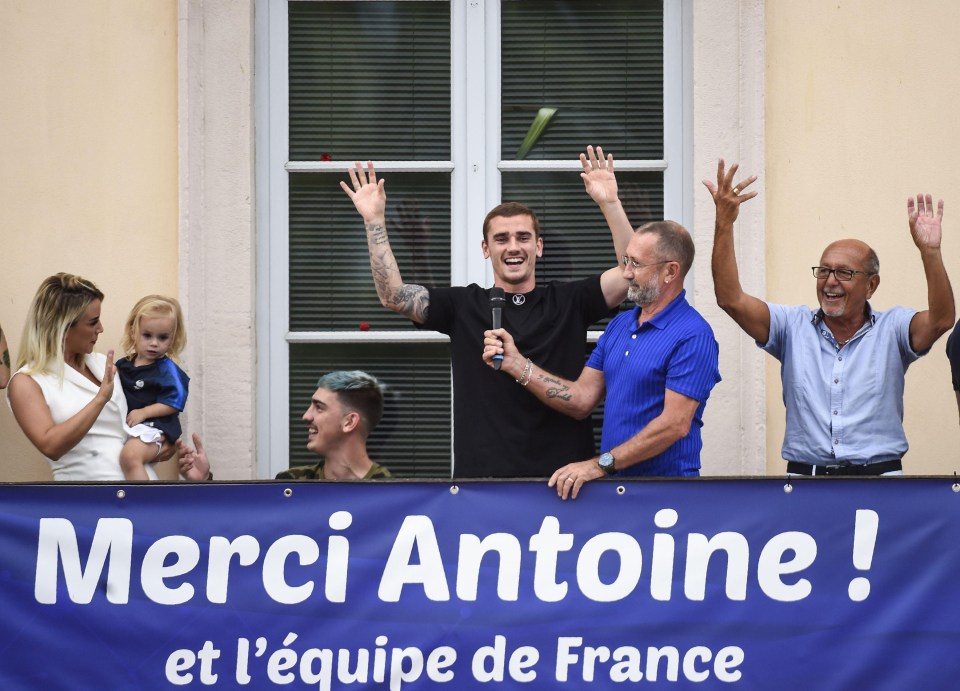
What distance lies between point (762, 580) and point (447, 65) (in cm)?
287

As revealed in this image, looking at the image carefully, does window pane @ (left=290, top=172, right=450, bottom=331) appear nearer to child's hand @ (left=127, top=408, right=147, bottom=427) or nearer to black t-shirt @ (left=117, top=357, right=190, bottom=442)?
black t-shirt @ (left=117, top=357, right=190, bottom=442)

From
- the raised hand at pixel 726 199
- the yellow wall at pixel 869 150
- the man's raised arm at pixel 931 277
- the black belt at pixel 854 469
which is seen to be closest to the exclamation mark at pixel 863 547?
the black belt at pixel 854 469

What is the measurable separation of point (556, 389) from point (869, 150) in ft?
6.76

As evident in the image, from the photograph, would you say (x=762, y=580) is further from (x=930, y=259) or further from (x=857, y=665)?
(x=930, y=259)

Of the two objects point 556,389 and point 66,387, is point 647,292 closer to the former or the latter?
point 556,389

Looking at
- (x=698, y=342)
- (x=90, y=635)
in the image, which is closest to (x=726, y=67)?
(x=698, y=342)

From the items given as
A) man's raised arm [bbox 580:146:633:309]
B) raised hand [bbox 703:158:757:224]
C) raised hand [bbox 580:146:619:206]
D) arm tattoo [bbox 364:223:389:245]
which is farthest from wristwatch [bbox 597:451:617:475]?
arm tattoo [bbox 364:223:389:245]

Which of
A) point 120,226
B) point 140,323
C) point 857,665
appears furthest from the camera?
point 120,226

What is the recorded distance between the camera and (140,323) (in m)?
5.44

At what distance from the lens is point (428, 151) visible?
6.14 meters

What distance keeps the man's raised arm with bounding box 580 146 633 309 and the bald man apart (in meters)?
0.35

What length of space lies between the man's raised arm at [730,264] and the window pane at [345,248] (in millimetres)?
1584

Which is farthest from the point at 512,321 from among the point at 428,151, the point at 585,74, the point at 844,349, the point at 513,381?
the point at 585,74

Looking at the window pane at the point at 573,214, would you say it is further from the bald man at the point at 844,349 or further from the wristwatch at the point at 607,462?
the wristwatch at the point at 607,462
